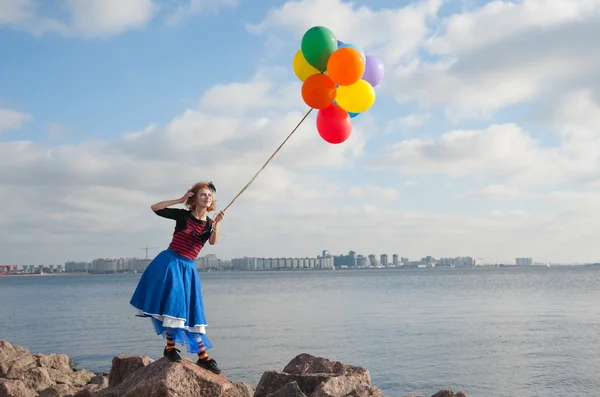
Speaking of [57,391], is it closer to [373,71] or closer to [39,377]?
[39,377]

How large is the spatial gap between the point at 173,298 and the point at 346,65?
3.53 meters

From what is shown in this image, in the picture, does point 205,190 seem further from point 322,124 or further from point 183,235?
point 322,124

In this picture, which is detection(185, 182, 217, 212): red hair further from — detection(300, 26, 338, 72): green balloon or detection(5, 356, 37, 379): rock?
detection(5, 356, 37, 379): rock

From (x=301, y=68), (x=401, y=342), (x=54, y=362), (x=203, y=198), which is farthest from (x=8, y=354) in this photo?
(x=401, y=342)

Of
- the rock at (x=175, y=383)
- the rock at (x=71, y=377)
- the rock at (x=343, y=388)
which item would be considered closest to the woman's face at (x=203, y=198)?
the rock at (x=175, y=383)

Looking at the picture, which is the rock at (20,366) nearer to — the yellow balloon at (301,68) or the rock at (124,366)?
the rock at (124,366)

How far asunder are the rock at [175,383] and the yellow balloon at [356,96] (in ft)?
12.8

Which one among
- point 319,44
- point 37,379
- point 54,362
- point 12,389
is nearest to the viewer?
point 319,44

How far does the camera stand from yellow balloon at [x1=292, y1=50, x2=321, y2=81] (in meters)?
8.56

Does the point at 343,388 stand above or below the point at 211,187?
below

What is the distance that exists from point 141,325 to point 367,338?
1219 centimetres

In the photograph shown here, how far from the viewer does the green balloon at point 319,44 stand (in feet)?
26.5

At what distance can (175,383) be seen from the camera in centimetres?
724

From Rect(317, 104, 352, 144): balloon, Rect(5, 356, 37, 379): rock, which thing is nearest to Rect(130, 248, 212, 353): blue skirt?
Rect(317, 104, 352, 144): balloon
